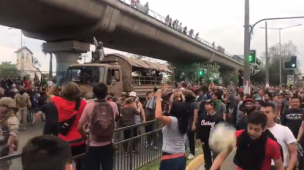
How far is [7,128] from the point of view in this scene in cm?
575

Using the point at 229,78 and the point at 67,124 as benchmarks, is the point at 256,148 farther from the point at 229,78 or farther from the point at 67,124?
the point at 229,78

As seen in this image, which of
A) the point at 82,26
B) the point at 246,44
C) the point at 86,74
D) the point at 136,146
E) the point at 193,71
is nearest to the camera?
the point at 136,146

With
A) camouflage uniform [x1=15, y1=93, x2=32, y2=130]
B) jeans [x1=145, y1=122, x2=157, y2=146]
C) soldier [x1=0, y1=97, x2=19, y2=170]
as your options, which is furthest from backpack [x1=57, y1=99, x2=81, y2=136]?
camouflage uniform [x1=15, y1=93, x2=32, y2=130]

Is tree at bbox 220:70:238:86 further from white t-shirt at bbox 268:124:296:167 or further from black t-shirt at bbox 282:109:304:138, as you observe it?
white t-shirt at bbox 268:124:296:167

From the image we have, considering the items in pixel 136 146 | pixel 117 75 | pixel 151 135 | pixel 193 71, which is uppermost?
pixel 193 71

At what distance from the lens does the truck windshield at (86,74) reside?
50.6 ft

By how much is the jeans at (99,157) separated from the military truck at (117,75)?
6.45 m

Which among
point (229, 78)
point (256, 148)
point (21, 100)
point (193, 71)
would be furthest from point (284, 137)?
point (229, 78)

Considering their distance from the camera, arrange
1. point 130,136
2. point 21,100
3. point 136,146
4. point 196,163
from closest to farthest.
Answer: point 130,136 < point 136,146 < point 196,163 < point 21,100

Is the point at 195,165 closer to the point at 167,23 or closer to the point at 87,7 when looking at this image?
the point at 87,7

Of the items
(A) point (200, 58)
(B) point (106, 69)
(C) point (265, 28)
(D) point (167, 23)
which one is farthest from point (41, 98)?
(A) point (200, 58)

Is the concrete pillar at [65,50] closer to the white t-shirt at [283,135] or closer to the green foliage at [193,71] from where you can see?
the green foliage at [193,71]

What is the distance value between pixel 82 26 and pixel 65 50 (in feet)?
10.2

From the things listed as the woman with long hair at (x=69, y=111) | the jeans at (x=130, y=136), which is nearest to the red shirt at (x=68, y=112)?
the woman with long hair at (x=69, y=111)
